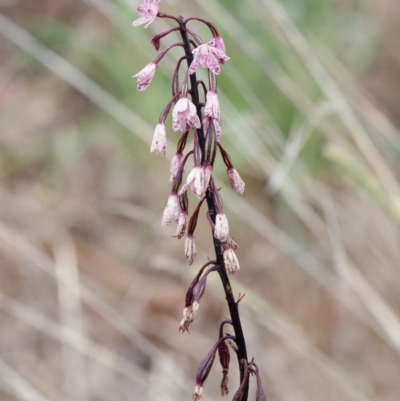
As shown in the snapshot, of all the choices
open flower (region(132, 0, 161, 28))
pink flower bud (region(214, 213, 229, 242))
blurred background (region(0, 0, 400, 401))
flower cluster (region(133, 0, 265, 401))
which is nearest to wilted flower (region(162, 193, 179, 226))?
flower cluster (region(133, 0, 265, 401))

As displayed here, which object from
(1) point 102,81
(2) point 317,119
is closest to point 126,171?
(1) point 102,81

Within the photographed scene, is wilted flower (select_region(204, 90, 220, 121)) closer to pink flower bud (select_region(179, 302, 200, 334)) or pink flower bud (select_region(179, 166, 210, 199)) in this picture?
pink flower bud (select_region(179, 166, 210, 199))

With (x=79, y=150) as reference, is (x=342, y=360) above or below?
below

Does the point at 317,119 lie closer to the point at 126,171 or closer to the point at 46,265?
the point at 46,265

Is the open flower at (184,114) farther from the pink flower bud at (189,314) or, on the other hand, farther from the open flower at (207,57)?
the pink flower bud at (189,314)

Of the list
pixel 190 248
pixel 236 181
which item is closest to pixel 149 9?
pixel 236 181

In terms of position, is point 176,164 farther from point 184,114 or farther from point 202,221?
point 202,221

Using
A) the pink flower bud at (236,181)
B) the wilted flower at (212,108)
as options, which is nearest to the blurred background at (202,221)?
the pink flower bud at (236,181)
